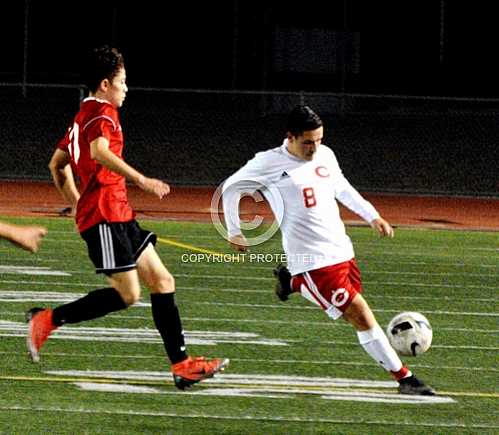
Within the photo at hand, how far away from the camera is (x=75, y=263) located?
558 inches

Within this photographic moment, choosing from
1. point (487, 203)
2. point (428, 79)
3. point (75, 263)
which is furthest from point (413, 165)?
point (75, 263)

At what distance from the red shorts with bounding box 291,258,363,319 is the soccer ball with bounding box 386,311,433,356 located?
0.68 meters

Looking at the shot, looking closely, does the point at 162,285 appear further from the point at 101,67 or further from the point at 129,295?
the point at 101,67

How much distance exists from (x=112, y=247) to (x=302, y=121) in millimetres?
1298

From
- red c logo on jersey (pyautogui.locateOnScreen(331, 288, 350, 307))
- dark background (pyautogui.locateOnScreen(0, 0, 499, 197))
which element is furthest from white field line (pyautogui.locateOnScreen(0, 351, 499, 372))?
dark background (pyautogui.locateOnScreen(0, 0, 499, 197))

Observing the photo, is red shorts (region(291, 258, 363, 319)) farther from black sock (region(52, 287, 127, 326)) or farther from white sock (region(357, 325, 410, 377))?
black sock (region(52, 287, 127, 326))

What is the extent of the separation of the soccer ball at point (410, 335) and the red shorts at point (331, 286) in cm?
68

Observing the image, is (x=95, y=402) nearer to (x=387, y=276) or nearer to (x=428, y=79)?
(x=387, y=276)

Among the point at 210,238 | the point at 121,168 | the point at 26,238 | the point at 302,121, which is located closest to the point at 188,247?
the point at 210,238

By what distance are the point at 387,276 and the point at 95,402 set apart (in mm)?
6895

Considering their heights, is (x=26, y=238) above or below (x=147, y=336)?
above

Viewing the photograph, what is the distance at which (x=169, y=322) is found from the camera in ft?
25.5

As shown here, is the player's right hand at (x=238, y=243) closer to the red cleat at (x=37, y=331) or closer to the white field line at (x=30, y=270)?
the red cleat at (x=37, y=331)

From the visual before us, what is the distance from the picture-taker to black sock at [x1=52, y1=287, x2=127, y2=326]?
7852 millimetres
